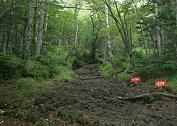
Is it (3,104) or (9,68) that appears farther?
(9,68)

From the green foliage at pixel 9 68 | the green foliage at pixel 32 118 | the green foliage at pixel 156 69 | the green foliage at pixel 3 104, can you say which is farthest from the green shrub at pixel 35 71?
the green foliage at pixel 32 118

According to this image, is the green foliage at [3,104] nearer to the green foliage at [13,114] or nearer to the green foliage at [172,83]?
the green foliage at [13,114]

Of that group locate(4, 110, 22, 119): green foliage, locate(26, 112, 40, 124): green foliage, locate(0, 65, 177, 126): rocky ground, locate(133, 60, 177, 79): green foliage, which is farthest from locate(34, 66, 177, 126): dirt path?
locate(133, 60, 177, 79): green foliage

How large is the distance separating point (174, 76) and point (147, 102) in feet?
12.7

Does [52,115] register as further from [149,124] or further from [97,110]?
[149,124]

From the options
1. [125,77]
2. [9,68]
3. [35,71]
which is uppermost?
[9,68]

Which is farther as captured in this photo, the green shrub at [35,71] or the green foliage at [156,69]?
the green foliage at [156,69]

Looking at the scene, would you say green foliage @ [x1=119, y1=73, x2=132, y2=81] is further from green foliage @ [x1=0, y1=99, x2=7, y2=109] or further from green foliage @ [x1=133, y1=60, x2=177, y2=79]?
green foliage @ [x1=0, y1=99, x2=7, y2=109]

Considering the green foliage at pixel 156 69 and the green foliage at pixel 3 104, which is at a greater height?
the green foliage at pixel 156 69

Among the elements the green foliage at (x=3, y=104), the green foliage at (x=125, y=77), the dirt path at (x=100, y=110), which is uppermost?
the green foliage at (x=125, y=77)

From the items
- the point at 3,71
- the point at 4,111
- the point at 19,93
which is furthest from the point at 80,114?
the point at 3,71

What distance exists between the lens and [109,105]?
10055 millimetres

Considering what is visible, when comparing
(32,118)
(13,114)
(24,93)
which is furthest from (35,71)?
(32,118)

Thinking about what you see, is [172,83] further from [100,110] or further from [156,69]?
[100,110]
